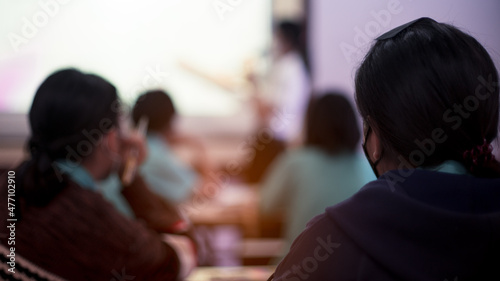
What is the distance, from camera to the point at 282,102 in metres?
3.35

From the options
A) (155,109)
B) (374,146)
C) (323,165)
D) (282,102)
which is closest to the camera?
(374,146)

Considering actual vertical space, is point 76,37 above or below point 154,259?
above

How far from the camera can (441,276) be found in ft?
2.36

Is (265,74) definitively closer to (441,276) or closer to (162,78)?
(162,78)

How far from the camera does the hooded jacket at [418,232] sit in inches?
28.0

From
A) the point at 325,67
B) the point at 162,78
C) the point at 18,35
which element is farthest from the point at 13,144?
the point at 325,67

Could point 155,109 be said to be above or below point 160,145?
above

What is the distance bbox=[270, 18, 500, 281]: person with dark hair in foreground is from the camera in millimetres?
715

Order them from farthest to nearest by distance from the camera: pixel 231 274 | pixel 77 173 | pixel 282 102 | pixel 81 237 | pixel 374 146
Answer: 1. pixel 282 102
2. pixel 231 274
3. pixel 77 173
4. pixel 81 237
5. pixel 374 146

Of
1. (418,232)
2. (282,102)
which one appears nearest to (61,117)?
(418,232)

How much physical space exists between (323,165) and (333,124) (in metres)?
0.16

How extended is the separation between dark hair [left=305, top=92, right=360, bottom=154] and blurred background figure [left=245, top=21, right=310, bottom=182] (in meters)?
1.31

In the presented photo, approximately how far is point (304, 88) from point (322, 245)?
269 centimetres

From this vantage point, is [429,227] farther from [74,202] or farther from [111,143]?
[111,143]
